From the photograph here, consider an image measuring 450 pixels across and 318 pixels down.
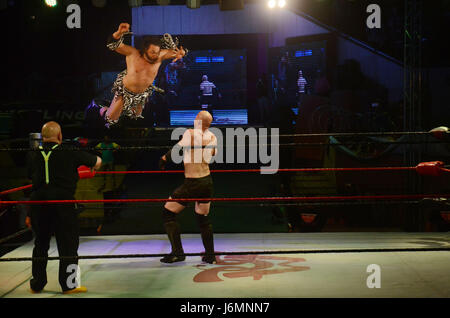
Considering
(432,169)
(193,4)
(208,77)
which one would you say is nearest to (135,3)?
(193,4)

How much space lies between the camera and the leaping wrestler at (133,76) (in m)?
5.91

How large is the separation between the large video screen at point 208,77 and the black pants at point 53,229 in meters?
3.53

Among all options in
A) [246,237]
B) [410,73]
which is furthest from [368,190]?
[246,237]

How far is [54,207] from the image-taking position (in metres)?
2.80

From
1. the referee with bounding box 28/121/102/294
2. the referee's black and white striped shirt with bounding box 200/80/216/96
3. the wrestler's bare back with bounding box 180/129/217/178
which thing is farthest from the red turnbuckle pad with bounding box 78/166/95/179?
the referee's black and white striped shirt with bounding box 200/80/216/96

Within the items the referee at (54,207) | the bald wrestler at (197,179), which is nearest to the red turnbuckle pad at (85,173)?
the referee at (54,207)

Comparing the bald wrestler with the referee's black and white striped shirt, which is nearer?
the bald wrestler

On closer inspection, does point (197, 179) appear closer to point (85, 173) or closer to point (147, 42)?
point (85, 173)

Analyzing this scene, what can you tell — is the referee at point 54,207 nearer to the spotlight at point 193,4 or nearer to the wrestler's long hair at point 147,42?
the spotlight at point 193,4

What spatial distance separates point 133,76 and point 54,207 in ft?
11.2

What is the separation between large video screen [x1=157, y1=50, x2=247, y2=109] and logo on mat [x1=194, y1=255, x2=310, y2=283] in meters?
3.29

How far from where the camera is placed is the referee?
2.80 m

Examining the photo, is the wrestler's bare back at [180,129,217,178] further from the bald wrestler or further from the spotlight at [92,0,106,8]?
the spotlight at [92,0,106,8]
